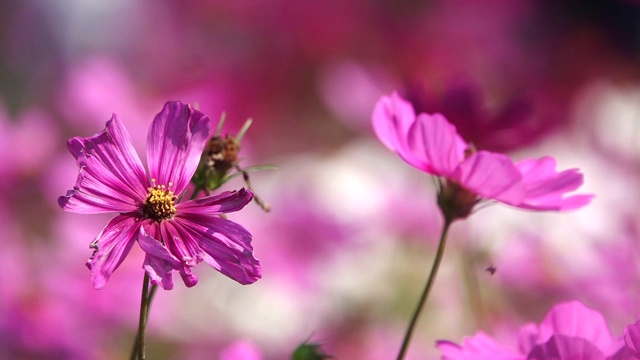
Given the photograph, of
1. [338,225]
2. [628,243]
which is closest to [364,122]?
[338,225]

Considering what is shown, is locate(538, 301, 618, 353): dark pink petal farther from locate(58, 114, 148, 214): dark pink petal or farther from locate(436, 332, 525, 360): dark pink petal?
locate(58, 114, 148, 214): dark pink petal

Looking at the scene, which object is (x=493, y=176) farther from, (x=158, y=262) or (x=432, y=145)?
(x=158, y=262)

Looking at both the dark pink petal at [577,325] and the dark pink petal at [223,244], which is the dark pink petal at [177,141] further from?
the dark pink petal at [577,325]

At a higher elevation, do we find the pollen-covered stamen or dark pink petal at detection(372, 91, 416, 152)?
dark pink petal at detection(372, 91, 416, 152)

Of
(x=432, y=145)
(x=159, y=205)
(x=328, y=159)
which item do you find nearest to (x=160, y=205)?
(x=159, y=205)

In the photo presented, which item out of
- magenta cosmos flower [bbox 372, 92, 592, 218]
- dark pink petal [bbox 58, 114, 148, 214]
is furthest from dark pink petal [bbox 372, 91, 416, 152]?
dark pink petal [bbox 58, 114, 148, 214]

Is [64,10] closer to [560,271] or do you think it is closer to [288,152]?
[288,152]

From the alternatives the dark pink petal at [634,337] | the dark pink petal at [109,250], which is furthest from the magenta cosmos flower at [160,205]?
the dark pink petal at [634,337]
